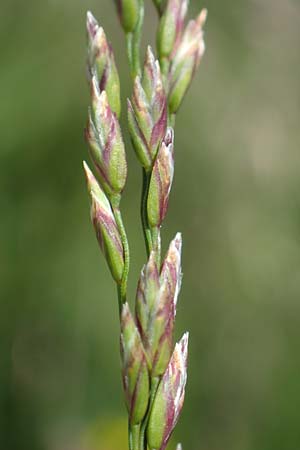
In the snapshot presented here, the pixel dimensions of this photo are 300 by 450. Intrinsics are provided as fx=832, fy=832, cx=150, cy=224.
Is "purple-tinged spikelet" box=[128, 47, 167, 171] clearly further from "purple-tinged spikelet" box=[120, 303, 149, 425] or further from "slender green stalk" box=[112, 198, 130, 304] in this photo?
"purple-tinged spikelet" box=[120, 303, 149, 425]

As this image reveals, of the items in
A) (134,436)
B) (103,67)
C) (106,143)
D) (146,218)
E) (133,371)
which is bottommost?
(134,436)

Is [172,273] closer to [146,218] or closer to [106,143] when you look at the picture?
[146,218]

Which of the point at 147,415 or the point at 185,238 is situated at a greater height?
the point at 185,238

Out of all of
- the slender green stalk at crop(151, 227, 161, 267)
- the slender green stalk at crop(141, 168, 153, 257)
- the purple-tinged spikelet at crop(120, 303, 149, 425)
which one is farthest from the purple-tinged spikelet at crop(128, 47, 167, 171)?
the purple-tinged spikelet at crop(120, 303, 149, 425)

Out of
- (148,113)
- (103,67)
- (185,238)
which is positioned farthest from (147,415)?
(185,238)

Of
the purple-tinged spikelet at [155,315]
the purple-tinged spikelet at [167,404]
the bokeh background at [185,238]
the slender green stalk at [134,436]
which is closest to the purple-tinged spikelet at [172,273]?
the purple-tinged spikelet at [155,315]

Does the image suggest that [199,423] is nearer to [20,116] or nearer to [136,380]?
[20,116]

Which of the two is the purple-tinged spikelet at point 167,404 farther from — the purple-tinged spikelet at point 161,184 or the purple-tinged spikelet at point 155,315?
the purple-tinged spikelet at point 161,184

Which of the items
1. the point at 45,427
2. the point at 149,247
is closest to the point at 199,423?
the point at 45,427
